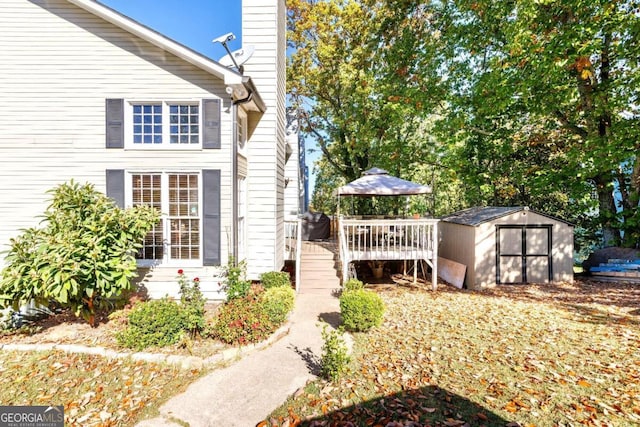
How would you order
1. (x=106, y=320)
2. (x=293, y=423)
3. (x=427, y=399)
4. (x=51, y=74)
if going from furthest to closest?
(x=51, y=74)
(x=106, y=320)
(x=427, y=399)
(x=293, y=423)

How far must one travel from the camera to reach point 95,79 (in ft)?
21.7

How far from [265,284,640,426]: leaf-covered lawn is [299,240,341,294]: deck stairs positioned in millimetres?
2002

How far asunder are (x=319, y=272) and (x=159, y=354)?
4.82 metres

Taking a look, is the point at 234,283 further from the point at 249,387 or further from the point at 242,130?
the point at 242,130

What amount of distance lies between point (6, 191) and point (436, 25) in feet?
52.6

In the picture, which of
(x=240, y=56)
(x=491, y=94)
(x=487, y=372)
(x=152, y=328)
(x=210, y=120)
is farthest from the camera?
(x=491, y=94)

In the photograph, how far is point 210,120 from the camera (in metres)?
6.69

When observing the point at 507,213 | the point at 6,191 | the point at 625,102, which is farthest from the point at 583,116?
the point at 6,191

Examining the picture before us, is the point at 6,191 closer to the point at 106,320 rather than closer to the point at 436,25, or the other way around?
the point at 106,320

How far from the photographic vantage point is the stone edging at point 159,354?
4.59 metres

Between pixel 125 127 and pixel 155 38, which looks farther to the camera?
pixel 125 127

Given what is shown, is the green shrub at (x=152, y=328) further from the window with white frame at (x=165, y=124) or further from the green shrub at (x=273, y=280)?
the window with white frame at (x=165, y=124)

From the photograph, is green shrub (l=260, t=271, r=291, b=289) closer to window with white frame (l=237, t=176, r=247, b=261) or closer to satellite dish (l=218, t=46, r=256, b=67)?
Answer: window with white frame (l=237, t=176, r=247, b=261)

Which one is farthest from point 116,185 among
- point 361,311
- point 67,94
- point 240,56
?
point 361,311
